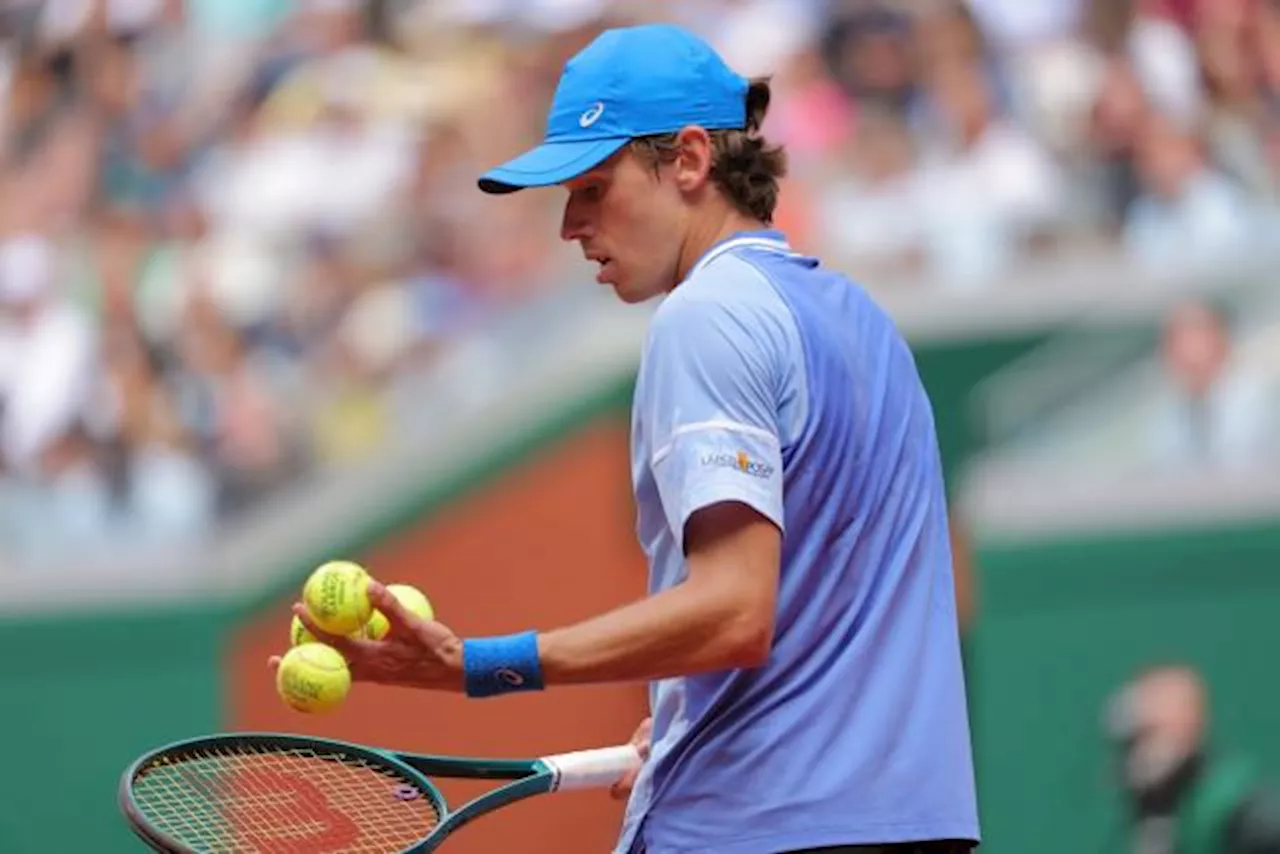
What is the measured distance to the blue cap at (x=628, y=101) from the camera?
3342mm

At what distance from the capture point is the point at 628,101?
3.35 m

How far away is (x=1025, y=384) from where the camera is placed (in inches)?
355

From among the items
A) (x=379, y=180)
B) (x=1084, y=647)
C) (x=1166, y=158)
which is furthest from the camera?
(x=379, y=180)

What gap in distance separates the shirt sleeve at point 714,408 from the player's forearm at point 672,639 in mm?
113

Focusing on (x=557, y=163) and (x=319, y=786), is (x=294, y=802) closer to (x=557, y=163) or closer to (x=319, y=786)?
(x=319, y=786)

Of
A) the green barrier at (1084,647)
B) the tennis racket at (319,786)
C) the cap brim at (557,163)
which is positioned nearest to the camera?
the cap brim at (557,163)

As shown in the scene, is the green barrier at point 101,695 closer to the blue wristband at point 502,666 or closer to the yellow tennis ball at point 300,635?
the yellow tennis ball at point 300,635

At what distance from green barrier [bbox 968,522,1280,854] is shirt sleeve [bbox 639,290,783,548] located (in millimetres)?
5825

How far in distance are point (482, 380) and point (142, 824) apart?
21.5 feet

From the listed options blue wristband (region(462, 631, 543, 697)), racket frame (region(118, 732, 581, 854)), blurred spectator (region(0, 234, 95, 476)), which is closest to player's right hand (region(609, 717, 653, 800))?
racket frame (region(118, 732, 581, 854))

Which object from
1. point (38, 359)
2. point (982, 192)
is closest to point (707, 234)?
point (982, 192)

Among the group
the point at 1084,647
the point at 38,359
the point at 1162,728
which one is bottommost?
the point at 1162,728

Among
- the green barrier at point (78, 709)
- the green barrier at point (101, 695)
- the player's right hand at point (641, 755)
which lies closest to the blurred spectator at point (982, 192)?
the green barrier at point (101, 695)

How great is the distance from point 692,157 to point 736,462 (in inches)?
20.7
